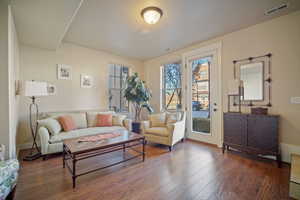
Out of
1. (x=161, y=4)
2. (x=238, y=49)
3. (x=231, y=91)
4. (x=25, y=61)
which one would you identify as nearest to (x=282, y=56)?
(x=238, y=49)

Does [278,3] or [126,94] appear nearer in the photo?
[278,3]

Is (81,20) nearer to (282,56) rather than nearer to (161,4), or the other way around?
(161,4)

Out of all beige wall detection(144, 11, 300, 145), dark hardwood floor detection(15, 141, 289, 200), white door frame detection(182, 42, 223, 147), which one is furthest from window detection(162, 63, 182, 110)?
dark hardwood floor detection(15, 141, 289, 200)

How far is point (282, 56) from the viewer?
101 inches

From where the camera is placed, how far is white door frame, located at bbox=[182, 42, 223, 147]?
3384mm

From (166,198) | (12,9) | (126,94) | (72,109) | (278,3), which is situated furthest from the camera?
(126,94)

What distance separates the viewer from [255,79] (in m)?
2.86

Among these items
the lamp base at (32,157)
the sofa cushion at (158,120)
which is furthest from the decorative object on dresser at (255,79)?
the lamp base at (32,157)

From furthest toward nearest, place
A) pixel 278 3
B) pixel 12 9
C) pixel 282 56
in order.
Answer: pixel 282 56, pixel 278 3, pixel 12 9

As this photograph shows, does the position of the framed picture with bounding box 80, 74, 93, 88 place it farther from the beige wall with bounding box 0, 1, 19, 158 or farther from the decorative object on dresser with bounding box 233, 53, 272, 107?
the decorative object on dresser with bounding box 233, 53, 272, 107

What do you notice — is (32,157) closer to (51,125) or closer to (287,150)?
(51,125)

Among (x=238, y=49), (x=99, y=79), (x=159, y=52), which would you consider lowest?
(x=99, y=79)

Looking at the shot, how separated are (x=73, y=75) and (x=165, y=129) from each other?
9.38 feet

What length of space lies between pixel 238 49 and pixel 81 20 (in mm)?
3317
